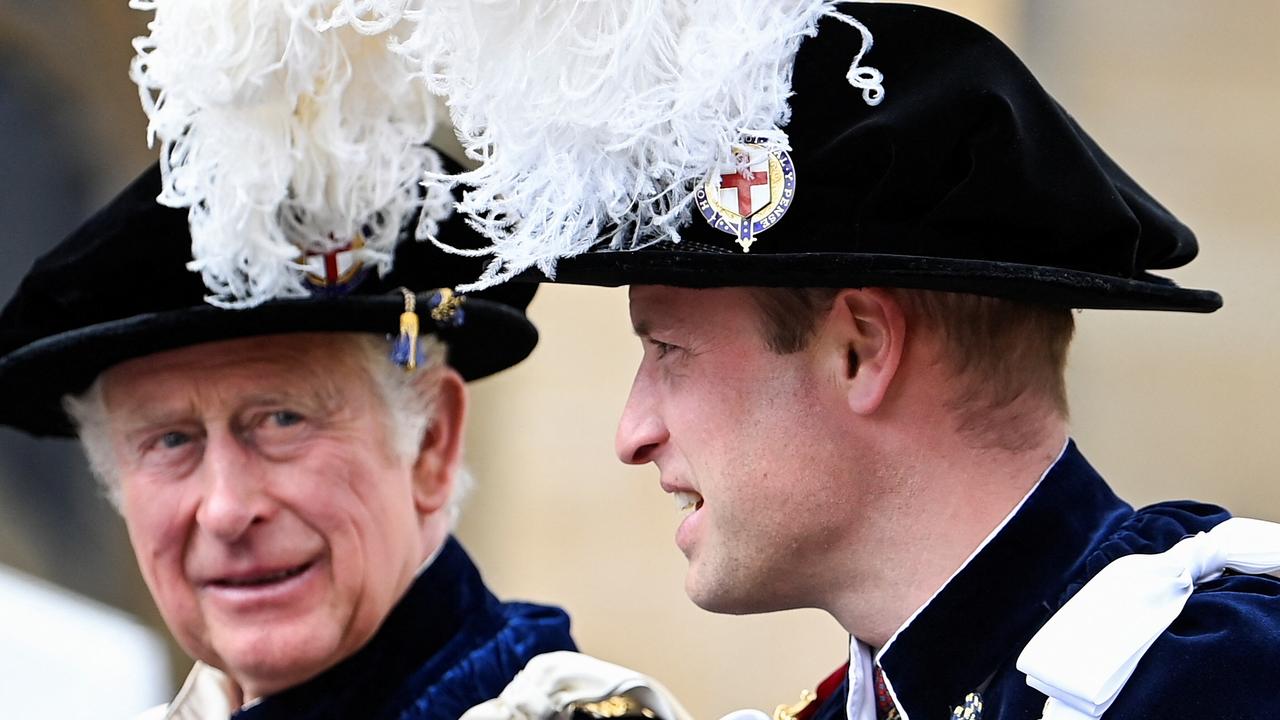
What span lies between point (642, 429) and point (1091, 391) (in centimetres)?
328

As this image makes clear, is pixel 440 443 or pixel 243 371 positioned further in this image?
pixel 440 443

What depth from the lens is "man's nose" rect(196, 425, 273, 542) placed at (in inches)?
116

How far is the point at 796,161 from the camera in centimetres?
202

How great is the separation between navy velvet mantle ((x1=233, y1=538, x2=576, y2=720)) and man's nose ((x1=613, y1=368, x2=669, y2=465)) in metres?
0.75

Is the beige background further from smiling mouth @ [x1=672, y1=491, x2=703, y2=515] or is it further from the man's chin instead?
smiling mouth @ [x1=672, y1=491, x2=703, y2=515]

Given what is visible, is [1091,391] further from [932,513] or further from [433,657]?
[932,513]

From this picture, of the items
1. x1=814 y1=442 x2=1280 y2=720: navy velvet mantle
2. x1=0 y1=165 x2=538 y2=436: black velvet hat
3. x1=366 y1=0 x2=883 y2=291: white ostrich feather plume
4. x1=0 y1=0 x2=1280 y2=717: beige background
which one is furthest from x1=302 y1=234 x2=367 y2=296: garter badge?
x1=0 y1=0 x2=1280 y2=717: beige background

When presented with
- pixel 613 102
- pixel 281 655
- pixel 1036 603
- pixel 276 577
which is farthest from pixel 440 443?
pixel 1036 603

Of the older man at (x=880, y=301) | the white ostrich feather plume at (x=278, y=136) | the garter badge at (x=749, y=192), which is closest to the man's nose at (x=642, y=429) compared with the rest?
the older man at (x=880, y=301)

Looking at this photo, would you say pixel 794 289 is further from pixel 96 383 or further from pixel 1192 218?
pixel 1192 218

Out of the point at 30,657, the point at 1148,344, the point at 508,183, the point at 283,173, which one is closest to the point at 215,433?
the point at 283,173

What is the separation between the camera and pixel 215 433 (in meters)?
3.01

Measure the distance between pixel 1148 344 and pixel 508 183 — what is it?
3.45 m

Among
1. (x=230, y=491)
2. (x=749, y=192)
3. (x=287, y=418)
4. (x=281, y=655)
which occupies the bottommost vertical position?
(x=281, y=655)
